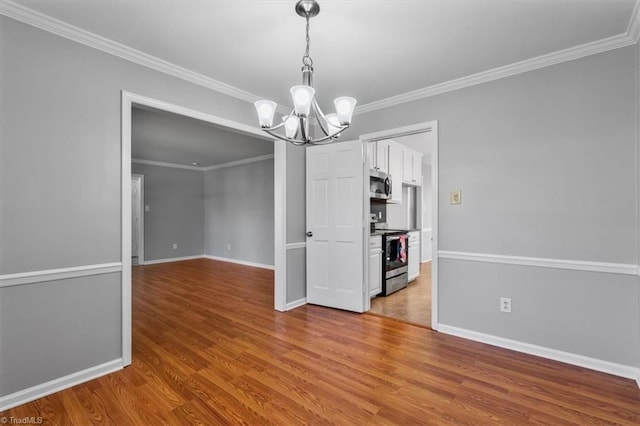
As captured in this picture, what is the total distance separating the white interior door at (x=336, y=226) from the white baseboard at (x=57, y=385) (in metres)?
2.25

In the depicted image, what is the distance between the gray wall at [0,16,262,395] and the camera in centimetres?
191

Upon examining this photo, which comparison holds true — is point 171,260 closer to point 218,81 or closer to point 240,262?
point 240,262

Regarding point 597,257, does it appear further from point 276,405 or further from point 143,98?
point 143,98

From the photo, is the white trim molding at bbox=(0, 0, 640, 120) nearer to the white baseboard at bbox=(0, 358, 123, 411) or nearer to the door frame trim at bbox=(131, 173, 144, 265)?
the white baseboard at bbox=(0, 358, 123, 411)

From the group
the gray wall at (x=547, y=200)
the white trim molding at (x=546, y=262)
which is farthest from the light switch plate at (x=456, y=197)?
the white trim molding at (x=546, y=262)

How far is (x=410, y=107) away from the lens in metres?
3.32

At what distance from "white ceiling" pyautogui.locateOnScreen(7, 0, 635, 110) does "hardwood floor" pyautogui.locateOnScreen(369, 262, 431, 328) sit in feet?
8.62

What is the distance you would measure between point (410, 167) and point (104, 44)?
15.7 ft

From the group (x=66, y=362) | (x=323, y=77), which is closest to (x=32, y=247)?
(x=66, y=362)

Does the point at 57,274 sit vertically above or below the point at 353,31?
below

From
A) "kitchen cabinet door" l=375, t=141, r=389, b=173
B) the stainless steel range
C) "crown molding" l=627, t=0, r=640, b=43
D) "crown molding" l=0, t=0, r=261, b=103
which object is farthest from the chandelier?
the stainless steel range

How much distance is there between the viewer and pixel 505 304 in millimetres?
A: 2725

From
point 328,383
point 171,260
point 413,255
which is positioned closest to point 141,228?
point 171,260

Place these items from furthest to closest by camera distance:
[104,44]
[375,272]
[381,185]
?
[381,185], [375,272], [104,44]
